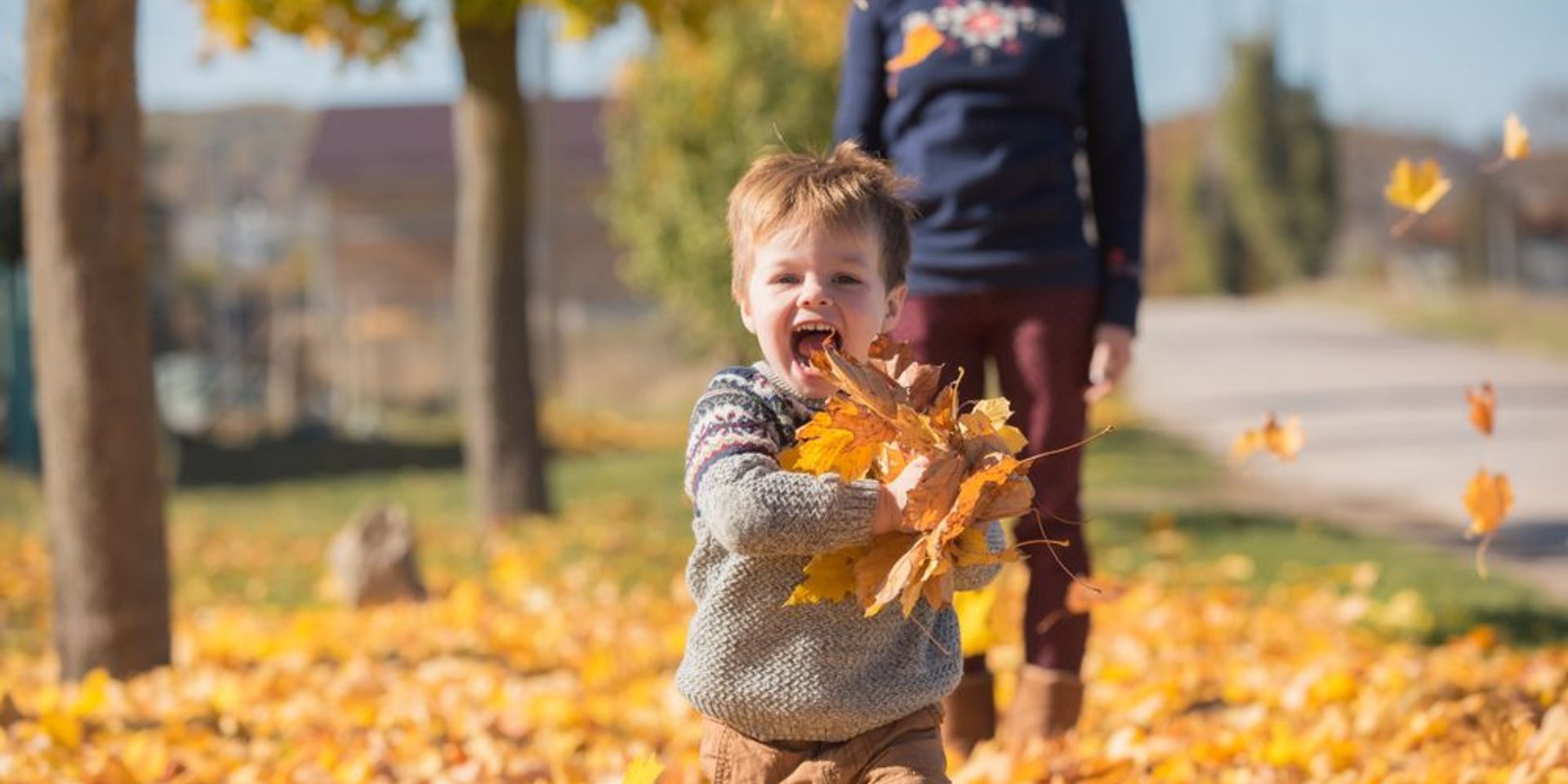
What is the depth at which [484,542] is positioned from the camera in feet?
29.3

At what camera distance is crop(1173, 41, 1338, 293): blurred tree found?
1847 inches

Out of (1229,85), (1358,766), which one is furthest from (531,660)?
(1229,85)

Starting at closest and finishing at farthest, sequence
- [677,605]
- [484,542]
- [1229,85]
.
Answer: [677,605] < [484,542] < [1229,85]

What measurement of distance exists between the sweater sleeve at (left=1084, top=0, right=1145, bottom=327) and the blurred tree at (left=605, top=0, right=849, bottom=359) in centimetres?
1211

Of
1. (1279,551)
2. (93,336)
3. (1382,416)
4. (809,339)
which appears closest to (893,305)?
(809,339)

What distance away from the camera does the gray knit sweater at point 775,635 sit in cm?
237

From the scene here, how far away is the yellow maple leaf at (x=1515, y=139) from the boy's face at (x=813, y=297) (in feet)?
4.48

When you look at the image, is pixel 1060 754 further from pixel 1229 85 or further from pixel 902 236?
pixel 1229 85

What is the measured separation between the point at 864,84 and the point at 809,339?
3.84 ft

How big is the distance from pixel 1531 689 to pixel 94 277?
143 inches

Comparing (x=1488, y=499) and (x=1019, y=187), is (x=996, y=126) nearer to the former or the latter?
(x=1019, y=187)

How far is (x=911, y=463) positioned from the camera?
→ 2186mm

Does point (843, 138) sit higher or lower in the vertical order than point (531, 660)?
higher

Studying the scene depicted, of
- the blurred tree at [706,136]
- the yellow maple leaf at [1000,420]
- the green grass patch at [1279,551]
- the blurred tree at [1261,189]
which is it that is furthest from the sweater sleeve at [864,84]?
the blurred tree at [1261,189]
